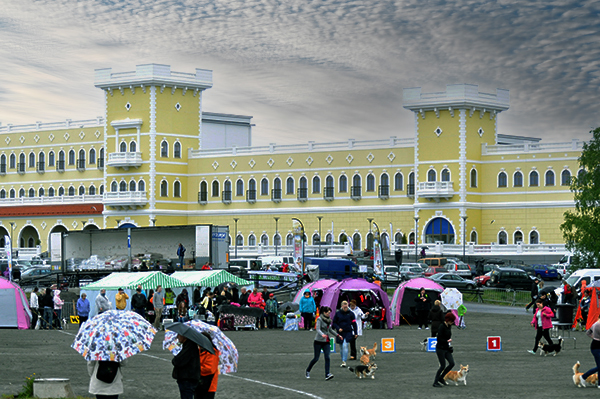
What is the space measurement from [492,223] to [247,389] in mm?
57352

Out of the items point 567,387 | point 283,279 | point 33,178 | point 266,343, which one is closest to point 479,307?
point 283,279

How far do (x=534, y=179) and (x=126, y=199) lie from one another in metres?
32.5

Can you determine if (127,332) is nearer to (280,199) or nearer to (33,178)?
(280,199)

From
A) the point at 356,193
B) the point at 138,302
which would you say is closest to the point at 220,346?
the point at 138,302

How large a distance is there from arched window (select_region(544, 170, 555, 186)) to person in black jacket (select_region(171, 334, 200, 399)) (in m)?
61.8

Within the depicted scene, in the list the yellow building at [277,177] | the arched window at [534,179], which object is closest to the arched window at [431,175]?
the yellow building at [277,177]

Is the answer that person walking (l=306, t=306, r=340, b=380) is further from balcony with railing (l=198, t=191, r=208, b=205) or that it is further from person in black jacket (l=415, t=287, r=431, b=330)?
balcony with railing (l=198, t=191, r=208, b=205)

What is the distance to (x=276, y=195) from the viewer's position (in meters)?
80.9

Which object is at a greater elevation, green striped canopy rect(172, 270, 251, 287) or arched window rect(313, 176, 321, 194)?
arched window rect(313, 176, 321, 194)

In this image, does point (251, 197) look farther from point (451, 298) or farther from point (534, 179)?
point (451, 298)

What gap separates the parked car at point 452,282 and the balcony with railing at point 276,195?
96.1 ft

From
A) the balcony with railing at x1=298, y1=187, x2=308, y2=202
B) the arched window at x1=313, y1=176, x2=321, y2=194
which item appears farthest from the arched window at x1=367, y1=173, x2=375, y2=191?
the balcony with railing at x1=298, y1=187, x2=308, y2=202

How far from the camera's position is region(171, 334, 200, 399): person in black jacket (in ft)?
40.9

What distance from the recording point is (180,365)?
12.5m
